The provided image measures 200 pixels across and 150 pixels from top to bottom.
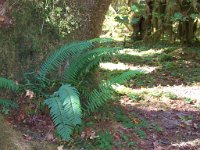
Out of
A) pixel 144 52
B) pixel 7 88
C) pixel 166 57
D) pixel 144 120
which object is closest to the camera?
pixel 7 88

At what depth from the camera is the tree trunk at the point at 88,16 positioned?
503 cm

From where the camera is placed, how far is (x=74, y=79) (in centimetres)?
479

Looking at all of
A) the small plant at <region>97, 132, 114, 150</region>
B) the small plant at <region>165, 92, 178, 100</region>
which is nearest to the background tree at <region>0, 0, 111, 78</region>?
the small plant at <region>97, 132, 114, 150</region>

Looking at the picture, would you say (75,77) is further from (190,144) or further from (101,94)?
(190,144)

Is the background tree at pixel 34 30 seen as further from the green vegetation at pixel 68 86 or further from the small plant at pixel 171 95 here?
the small plant at pixel 171 95

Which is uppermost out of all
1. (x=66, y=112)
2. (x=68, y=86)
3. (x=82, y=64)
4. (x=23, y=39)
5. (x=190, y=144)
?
(x=23, y=39)

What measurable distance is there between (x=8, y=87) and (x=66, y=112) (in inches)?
32.1

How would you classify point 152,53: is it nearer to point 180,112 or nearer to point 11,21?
point 180,112

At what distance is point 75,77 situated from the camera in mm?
4812

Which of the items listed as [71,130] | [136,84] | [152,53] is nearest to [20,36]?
[71,130]

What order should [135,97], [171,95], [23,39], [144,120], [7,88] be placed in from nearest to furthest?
[7,88], [23,39], [144,120], [135,97], [171,95]

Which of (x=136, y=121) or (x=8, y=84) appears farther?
(x=136, y=121)

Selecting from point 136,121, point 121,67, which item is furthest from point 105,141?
point 121,67

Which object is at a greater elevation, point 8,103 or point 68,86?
point 68,86
